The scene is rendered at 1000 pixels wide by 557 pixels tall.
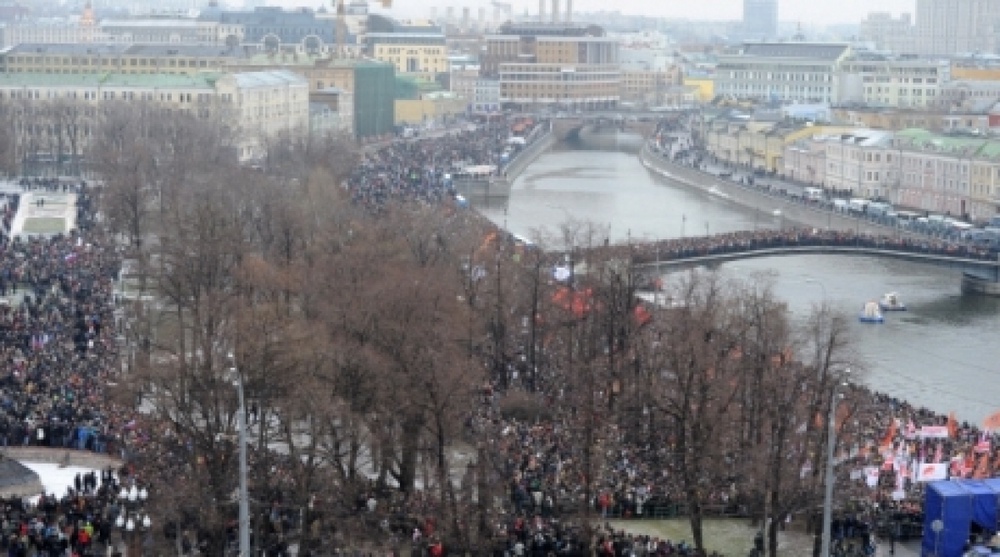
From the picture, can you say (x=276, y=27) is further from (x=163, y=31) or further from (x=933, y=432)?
(x=933, y=432)

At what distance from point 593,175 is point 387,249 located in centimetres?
4161

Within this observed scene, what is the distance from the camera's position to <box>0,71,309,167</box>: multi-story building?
170ft

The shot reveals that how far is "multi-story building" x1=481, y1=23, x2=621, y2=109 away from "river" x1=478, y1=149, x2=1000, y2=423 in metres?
34.1

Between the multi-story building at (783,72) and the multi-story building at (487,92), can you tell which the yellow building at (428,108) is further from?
the multi-story building at (783,72)

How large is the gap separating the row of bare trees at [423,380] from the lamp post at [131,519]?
176mm

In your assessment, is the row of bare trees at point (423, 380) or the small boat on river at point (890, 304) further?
the small boat on river at point (890, 304)

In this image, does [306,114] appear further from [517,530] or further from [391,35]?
[517,530]

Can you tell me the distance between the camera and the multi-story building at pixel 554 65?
9944 centimetres

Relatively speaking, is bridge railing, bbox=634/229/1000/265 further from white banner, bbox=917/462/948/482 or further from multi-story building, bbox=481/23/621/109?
multi-story building, bbox=481/23/621/109

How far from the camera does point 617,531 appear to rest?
15.9 m

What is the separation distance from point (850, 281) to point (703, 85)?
72.0m

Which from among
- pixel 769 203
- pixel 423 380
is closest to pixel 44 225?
pixel 423 380

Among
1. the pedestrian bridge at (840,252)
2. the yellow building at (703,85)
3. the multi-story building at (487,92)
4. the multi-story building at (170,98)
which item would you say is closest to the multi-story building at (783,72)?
the yellow building at (703,85)

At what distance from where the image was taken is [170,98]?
185 feet
